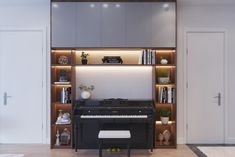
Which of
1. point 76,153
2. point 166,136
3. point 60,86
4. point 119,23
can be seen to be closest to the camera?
point 76,153

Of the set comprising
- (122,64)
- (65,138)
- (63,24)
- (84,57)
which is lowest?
(65,138)

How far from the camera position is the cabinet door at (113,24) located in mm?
5531

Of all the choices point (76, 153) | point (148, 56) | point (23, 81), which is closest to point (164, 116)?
point (148, 56)

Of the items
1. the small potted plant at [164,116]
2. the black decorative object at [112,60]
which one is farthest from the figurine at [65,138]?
the small potted plant at [164,116]

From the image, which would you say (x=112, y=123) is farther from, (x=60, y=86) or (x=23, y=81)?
(x=23, y=81)

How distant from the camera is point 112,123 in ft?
17.5

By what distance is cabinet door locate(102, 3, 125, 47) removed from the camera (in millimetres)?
5531

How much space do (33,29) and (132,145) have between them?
2976mm

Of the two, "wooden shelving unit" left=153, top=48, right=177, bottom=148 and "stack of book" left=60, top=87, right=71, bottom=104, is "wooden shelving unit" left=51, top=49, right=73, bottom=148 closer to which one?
"stack of book" left=60, top=87, right=71, bottom=104

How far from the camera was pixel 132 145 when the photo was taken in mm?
5457

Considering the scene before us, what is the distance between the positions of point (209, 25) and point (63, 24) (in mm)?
2862

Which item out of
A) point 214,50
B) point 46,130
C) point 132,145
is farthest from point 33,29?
point 214,50

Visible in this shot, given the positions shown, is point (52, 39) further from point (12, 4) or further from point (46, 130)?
point (46, 130)

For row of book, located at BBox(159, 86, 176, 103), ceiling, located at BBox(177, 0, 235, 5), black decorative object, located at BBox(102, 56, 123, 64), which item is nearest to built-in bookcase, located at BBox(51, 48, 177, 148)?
row of book, located at BBox(159, 86, 176, 103)
